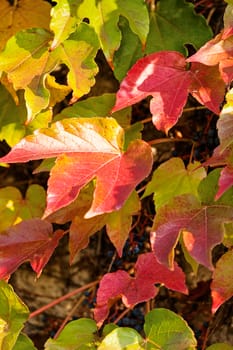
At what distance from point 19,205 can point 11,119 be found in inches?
7.4

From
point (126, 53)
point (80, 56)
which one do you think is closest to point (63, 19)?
point (80, 56)

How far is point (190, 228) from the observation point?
3.30ft

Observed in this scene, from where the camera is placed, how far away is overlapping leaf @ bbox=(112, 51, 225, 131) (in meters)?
1.11

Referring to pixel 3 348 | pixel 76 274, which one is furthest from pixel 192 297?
pixel 3 348

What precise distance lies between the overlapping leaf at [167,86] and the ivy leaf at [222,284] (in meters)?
0.23

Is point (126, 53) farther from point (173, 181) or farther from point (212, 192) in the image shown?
point (212, 192)

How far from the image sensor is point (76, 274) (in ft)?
6.13

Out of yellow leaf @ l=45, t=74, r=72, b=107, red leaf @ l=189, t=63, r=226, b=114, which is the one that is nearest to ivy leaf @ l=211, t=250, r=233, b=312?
red leaf @ l=189, t=63, r=226, b=114

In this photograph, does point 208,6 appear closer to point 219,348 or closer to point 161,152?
point 161,152

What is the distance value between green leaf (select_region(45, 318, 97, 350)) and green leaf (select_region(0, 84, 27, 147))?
0.45 m

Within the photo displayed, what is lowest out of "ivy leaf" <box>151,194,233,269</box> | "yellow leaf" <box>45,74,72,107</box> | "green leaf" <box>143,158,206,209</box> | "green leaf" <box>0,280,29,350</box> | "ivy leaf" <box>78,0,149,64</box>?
"green leaf" <box>0,280,29,350</box>

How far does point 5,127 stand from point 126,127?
0.94ft

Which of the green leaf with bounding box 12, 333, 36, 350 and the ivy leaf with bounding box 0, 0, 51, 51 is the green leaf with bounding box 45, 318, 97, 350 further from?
the ivy leaf with bounding box 0, 0, 51, 51

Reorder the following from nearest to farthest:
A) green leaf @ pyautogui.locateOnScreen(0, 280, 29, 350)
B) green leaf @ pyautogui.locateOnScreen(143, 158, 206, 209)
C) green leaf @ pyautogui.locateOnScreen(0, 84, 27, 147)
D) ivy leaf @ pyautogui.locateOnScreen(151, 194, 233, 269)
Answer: ivy leaf @ pyautogui.locateOnScreen(151, 194, 233, 269), green leaf @ pyautogui.locateOnScreen(0, 280, 29, 350), green leaf @ pyautogui.locateOnScreen(143, 158, 206, 209), green leaf @ pyautogui.locateOnScreen(0, 84, 27, 147)
